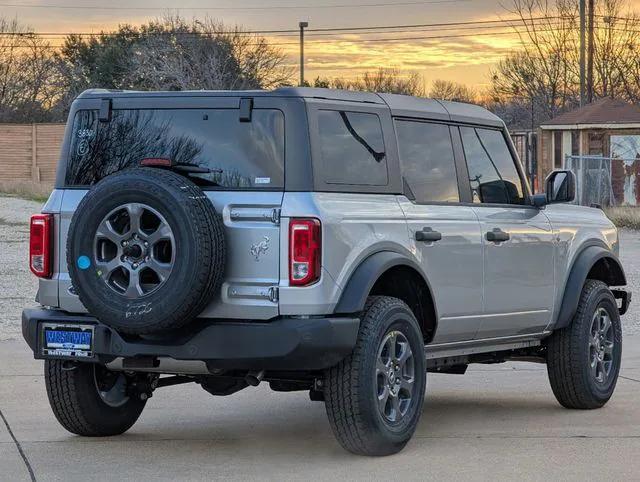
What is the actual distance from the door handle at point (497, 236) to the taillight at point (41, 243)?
8.68 ft

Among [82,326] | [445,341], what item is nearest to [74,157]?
[82,326]

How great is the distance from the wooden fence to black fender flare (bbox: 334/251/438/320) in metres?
49.0

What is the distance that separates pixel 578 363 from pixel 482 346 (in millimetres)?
874

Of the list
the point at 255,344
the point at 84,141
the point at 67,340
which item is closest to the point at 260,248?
the point at 255,344

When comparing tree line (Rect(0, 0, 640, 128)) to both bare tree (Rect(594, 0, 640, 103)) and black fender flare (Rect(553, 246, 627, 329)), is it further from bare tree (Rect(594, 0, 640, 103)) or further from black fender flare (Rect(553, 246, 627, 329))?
black fender flare (Rect(553, 246, 627, 329))

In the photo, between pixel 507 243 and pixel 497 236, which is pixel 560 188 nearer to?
pixel 507 243

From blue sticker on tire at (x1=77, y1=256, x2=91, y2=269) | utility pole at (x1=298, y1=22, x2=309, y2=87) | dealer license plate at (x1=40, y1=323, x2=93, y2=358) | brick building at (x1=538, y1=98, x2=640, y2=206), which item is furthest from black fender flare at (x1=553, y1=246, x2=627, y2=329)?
utility pole at (x1=298, y1=22, x2=309, y2=87)

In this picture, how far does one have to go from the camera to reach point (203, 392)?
1028 cm

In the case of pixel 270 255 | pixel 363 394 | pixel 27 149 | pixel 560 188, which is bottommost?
pixel 363 394

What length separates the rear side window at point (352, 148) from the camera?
24.6ft

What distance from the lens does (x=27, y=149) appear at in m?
55.6

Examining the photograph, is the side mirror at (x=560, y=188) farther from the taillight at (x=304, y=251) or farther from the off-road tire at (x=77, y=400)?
the off-road tire at (x=77, y=400)

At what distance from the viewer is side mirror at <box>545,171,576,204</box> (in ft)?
30.3

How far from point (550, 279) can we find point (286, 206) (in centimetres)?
279
